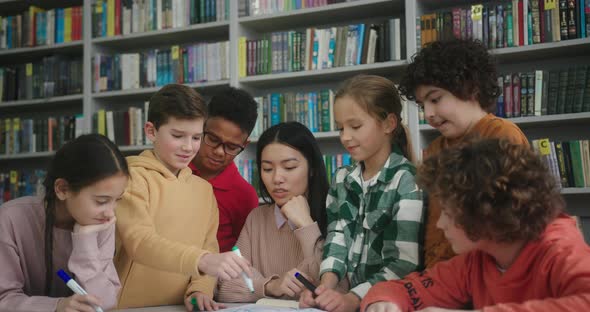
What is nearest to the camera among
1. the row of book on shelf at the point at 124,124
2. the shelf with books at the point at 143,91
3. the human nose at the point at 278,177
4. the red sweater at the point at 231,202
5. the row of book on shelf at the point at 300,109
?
the human nose at the point at 278,177

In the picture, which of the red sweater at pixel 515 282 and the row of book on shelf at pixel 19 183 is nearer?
the red sweater at pixel 515 282

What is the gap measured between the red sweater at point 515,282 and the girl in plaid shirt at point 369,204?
0.11 meters

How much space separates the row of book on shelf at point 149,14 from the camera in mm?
3457

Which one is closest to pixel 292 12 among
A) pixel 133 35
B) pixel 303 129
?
pixel 133 35

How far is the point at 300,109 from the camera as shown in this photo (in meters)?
3.25

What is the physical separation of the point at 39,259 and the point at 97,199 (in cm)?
23

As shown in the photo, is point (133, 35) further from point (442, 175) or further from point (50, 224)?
point (442, 175)

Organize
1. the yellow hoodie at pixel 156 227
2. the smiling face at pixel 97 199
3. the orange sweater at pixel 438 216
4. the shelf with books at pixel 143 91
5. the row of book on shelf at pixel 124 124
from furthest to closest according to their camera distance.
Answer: the row of book on shelf at pixel 124 124 → the shelf with books at pixel 143 91 → the yellow hoodie at pixel 156 227 → the smiling face at pixel 97 199 → the orange sweater at pixel 438 216

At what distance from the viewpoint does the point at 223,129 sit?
199cm

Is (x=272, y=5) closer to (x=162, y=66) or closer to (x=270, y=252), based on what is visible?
(x=162, y=66)

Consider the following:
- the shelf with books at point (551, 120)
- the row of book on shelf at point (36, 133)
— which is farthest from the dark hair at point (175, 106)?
the row of book on shelf at point (36, 133)

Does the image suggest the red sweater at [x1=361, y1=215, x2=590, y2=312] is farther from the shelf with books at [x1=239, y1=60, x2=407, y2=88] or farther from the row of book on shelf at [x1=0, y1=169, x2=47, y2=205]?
the row of book on shelf at [x1=0, y1=169, x2=47, y2=205]

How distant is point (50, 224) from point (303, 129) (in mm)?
719

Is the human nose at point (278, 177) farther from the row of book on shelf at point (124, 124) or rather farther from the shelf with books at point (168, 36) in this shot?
the row of book on shelf at point (124, 124)
